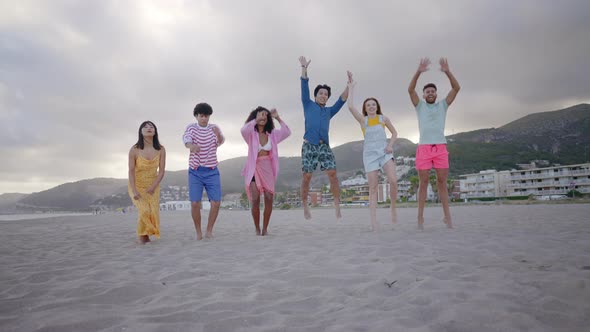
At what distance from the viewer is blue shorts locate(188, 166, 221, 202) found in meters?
5.44

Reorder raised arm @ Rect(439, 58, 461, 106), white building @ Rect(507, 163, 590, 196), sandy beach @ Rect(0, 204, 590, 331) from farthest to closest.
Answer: white building @ Rect(507, 163, 590, 196) < raised arm @ Rect(439, 58, 461, 106) < sandy beach @ Rect(0, 204, 590, 331)

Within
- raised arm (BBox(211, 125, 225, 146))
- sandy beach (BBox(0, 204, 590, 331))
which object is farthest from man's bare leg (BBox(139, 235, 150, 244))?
raised arm (BBox(211, 125, 225, 146))

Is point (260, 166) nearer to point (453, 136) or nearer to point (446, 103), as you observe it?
point (446, 103)

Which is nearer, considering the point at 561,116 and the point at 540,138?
the point at 540,138

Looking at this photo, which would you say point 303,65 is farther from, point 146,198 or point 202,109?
point 146,198

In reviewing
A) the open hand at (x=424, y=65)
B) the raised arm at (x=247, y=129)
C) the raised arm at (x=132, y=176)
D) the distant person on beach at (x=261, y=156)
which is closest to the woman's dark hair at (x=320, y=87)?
the distant person on beach at (x=261, y=156)

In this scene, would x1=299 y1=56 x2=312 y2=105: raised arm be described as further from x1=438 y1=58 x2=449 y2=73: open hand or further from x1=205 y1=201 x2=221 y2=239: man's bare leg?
x1=205 y1=201 x2=221 y2=239: man's bare leg

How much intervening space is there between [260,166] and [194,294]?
138 inches

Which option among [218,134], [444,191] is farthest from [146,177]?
[444,191]

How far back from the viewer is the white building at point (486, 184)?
293 ft

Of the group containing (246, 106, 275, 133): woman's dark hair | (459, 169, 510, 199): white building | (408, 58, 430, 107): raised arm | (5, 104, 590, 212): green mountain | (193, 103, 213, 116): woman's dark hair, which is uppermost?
(5, 104, 590, 212): green mountain

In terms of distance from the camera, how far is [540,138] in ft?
548

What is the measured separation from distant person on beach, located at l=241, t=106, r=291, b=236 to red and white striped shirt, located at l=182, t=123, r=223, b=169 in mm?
568

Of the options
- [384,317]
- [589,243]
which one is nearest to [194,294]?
[384,317]
